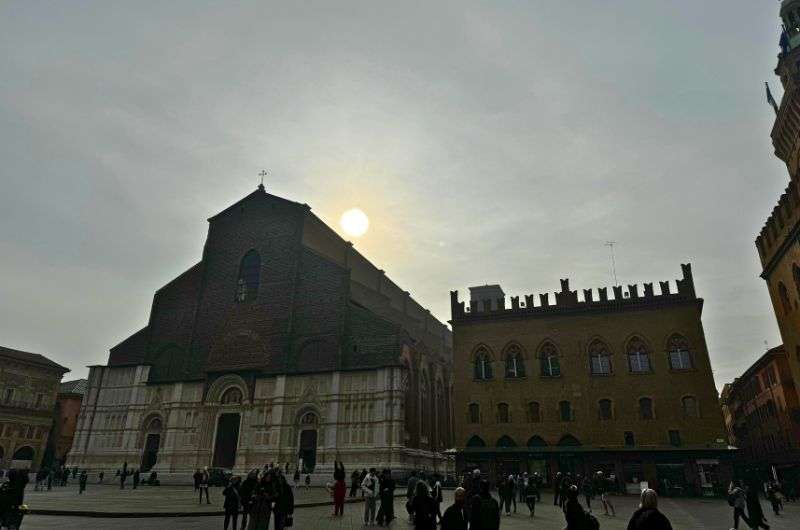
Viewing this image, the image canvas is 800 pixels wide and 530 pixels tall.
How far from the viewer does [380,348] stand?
35375 millimetres

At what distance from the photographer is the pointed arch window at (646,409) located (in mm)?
29188

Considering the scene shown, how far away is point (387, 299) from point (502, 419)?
23008 millimetres

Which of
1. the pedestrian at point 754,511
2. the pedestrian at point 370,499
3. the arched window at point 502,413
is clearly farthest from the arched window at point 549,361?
the pedestrian at point 370,499

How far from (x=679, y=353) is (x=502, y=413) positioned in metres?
11.1

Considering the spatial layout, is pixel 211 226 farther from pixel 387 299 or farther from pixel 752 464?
pixel 752 464

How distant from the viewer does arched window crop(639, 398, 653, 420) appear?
29203 mm

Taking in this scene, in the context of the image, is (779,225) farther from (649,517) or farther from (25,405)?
(25,405)

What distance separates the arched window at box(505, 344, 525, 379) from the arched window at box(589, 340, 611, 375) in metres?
4.25

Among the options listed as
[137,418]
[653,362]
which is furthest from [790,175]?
[137,418]

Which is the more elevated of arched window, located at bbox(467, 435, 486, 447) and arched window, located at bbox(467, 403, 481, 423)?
arched window, located at bbox(467, 403, 481, 423)

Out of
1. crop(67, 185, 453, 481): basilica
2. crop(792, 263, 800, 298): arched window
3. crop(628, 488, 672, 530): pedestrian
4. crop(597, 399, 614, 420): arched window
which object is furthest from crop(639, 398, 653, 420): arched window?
crop(628, 488, 672, 530): pedestrian

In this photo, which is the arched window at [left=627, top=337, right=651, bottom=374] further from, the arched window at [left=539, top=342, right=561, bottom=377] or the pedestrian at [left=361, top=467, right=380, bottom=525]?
the pedestrian at [left=361, top=467, right=380, bottom=525]

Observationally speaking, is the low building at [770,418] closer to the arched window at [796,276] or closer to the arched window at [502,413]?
the arched window at [796,276]

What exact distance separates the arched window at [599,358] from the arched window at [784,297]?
33.3 ft
